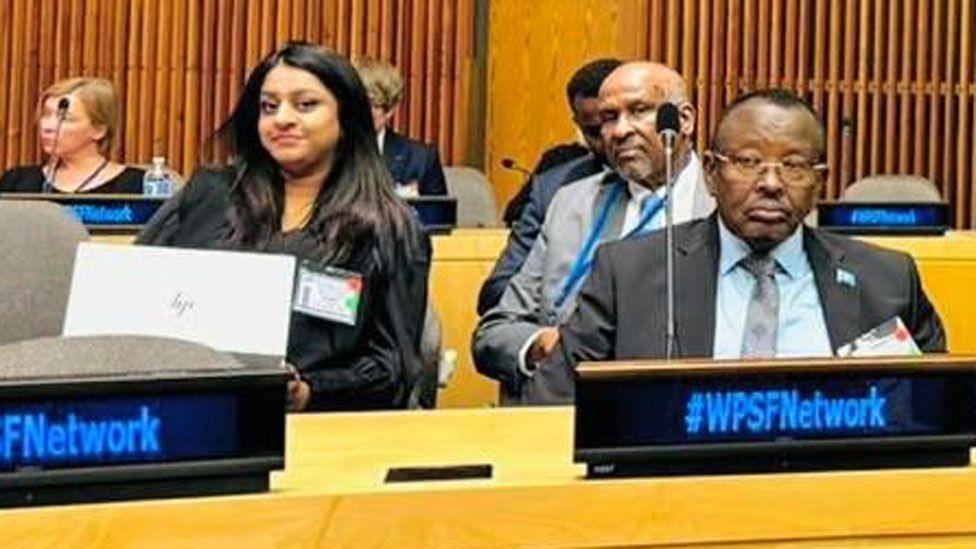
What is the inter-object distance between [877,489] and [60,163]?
5104 mm

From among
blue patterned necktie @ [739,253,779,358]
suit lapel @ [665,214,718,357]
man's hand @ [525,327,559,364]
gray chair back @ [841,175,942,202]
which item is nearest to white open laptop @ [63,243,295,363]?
suit lapel @ [665,214,718,357]

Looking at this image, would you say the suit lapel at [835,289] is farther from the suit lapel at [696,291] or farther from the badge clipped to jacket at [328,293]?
the badge clipped to jacket at [328,293]

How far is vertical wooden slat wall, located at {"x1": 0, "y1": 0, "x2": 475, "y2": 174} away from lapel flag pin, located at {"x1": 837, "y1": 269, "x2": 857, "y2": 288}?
6.88 meters

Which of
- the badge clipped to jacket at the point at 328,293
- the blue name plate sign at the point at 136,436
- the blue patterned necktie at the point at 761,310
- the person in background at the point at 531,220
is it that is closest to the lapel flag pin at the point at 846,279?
the blue patterned necktie at the point at 761,310

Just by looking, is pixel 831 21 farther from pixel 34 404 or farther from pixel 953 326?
pixel 34 404

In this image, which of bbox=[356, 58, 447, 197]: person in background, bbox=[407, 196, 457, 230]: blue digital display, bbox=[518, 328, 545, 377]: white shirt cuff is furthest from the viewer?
bbox=[356, 58, 447, 197]: person in background

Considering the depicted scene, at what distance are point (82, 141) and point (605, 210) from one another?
2959 millimetres

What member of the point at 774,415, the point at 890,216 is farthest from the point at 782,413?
the point at 890,216

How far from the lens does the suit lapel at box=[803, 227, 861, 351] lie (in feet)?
10.1

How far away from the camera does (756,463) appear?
76.8 inches

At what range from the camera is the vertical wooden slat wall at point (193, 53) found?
9.73 m

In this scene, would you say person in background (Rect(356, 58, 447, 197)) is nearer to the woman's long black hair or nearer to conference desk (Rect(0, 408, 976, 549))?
the woman's long black hair

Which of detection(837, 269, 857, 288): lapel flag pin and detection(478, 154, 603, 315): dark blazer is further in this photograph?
detection(478, 154, 603, 315): dark blazer

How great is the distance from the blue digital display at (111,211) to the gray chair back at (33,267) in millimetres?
1592
